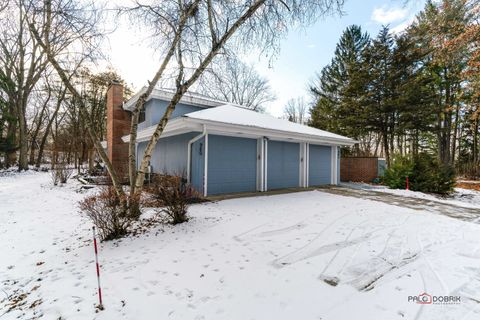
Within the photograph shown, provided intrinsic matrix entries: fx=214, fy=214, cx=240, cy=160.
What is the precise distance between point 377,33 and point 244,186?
1685 cm

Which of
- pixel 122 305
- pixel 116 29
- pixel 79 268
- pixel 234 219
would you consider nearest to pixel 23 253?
pixel 79 268

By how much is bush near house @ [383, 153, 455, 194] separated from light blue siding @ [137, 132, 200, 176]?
32.4ft

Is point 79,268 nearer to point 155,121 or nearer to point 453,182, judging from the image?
point 155,121

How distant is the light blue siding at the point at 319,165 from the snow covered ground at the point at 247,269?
5.63 m

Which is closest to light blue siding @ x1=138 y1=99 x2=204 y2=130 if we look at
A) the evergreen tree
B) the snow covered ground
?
the snow covered ground

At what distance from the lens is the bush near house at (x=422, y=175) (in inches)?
388

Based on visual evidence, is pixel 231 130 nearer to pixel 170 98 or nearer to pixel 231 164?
pixel 231 164

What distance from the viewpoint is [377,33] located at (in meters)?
16.4

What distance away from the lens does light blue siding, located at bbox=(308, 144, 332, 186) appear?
10.9m

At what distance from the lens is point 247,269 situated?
297 cm

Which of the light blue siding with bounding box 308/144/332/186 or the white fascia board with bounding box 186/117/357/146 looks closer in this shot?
the white fascia board with bounding box 186/117/357/146

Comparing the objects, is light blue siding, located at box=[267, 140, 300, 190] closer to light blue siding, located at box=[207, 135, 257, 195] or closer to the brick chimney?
light blue siding, located at box=[207, 135, 257, 195]

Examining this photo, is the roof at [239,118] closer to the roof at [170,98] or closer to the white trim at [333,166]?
the white trim at [333,166]

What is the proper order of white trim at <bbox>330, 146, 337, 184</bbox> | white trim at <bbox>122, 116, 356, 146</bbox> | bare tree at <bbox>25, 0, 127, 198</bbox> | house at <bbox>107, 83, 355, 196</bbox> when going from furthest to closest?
white trim at <bbox>330, 146, 337, 184</bbox>, house at <bbox>107, 83, 355, 196</bbox>, white trim at <bbox>122, 116, 356, 146</bbox>, bare tree at <bbox>25, 0, 127, 198</bbox>
